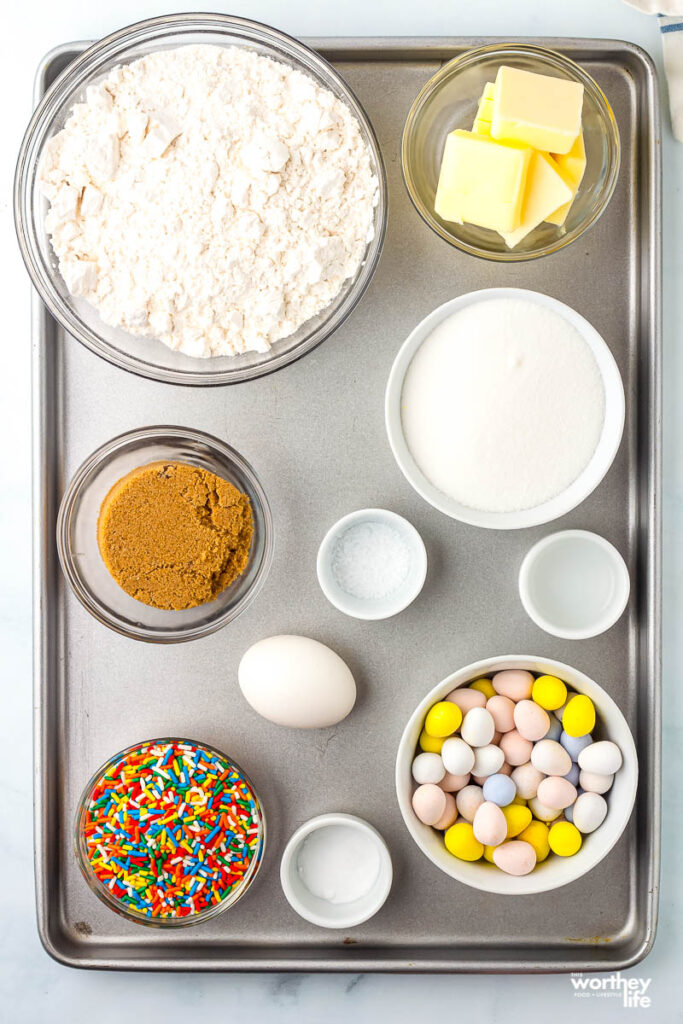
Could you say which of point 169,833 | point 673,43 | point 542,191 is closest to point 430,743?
point 169,833

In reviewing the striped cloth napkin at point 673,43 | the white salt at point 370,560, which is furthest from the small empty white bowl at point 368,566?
the striped cloth napkin at point 673,43

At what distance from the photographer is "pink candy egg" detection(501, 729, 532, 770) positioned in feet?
3.37

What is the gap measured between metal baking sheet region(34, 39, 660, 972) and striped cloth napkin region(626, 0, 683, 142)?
5 cm

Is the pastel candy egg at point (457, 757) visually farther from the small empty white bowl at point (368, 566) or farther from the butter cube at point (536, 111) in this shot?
the butter cube at point (536, 111)

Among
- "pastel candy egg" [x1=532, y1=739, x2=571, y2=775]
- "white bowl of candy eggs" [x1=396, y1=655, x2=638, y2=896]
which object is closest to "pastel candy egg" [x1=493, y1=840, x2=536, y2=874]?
"white bowl of candy eggs" [x1=396, y1=655, x2=638, y2=896]

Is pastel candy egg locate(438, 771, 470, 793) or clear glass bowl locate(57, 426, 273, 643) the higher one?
clear glass bowl locate(57, 426, 273, 643)

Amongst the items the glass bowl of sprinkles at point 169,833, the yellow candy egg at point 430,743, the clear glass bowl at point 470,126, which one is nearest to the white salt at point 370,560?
the yellow candy egg at point 430,743

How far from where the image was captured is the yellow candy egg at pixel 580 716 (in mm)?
1003

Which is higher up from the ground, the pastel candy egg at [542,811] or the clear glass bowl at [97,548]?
the clear glass bowl at [97,548]

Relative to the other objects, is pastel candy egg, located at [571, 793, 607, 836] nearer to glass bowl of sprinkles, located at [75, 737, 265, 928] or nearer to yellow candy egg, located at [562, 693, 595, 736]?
yellow candy egg, located at [562, 693, 595, 736]

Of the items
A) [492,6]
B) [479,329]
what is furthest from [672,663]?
[492,6]

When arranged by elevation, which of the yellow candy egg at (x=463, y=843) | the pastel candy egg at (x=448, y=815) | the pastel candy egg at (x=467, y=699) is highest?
the pastel candy egg at (x=467, y=699)

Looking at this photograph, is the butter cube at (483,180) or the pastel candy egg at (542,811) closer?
the butter cube at (483,180)

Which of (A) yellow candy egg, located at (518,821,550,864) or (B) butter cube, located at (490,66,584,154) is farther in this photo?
(A) yellow candy egg, located at (518,821,550,864)
